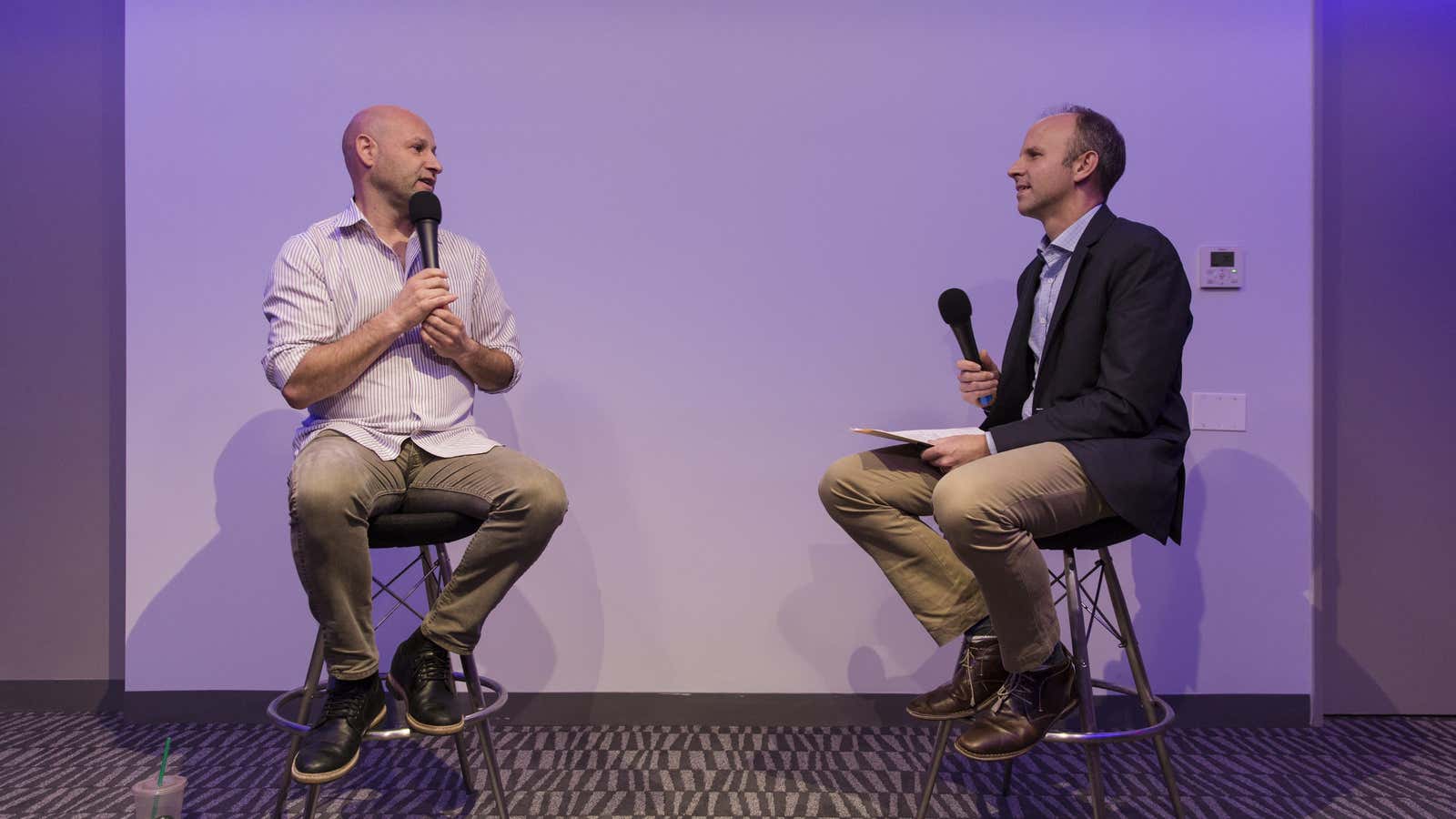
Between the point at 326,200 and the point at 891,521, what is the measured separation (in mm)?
1916

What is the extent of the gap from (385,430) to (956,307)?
1.25 m

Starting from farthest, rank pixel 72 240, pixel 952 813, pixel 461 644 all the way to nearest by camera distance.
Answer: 1. pixel 72 240
2. pixel 952 813
3. pixel 461 644

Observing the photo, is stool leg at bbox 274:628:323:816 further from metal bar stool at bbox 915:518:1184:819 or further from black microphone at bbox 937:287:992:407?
black microphone at bbox 937:287:992:407

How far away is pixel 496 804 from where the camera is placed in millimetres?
1955

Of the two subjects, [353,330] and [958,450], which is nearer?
[958,450]

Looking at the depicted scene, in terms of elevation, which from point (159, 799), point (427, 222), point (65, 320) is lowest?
point (159, 799)

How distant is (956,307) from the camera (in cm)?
213

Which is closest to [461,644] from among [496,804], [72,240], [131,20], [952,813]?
[496,804]

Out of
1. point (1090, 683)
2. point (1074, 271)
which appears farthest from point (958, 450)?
point (1090, 683)

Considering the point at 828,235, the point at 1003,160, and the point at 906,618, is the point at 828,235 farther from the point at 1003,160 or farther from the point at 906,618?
the point at 906,618

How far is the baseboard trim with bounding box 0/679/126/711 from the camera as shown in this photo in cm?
288

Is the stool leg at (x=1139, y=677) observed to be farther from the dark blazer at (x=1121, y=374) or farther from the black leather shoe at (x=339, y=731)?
the black leather shoe at (x=339, y=731)

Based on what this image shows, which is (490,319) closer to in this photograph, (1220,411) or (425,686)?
(425,686)

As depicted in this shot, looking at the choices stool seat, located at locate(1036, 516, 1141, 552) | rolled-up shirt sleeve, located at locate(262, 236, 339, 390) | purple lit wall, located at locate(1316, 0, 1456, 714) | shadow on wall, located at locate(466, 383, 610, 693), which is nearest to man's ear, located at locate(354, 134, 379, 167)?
rolled-up shirt sleeve, located at locate(262, 236, 339, 390)
